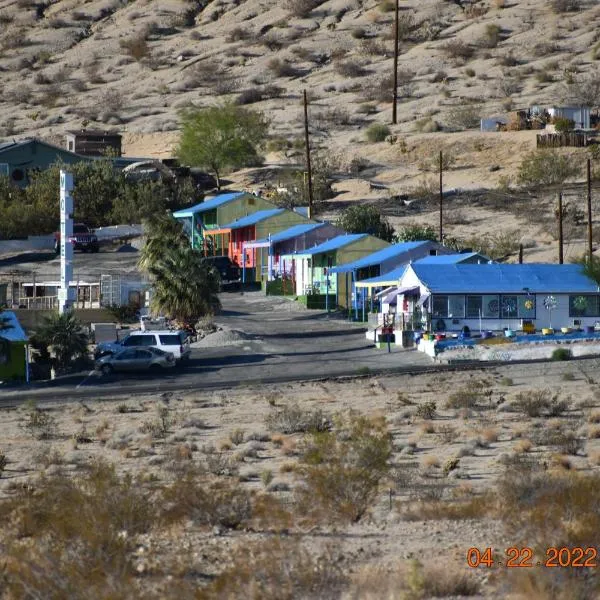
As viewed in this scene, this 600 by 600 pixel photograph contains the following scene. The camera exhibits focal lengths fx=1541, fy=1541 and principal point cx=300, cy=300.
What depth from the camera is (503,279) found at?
54.7 meters

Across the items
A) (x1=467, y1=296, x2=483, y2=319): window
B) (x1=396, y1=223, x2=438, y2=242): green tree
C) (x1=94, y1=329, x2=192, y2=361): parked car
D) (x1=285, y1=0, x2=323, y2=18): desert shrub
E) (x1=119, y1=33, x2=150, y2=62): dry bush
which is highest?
(x1=285, y1=0, x2=323, y2=18): desert shrub

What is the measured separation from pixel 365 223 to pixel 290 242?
614 cm

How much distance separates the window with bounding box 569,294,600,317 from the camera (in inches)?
2158

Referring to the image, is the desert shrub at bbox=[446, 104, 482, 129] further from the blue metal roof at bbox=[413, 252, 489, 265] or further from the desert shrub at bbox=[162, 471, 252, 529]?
the desert shrub at bbox=[162, 471, 252, 529]

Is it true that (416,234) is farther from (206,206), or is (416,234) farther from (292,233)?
(206,206)

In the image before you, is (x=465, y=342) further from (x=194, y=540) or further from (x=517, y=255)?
(x=194, y=540)

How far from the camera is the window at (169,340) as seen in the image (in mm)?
48281

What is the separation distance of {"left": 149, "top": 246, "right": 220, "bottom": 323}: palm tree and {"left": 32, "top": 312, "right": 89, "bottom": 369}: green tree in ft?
21.8

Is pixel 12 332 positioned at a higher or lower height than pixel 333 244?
lower

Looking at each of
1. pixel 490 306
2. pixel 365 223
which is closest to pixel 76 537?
pixel 490 306

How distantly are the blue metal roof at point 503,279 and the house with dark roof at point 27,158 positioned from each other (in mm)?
39534

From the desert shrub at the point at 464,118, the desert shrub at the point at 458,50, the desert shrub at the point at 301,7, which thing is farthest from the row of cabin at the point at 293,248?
the desert shrub at the point at 301,7

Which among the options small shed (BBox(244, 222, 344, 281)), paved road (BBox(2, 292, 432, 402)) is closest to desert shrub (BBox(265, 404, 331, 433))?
paved road (BBox(2, 292, 432, 402))

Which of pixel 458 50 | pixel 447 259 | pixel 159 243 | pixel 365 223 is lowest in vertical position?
pixel 447 259
